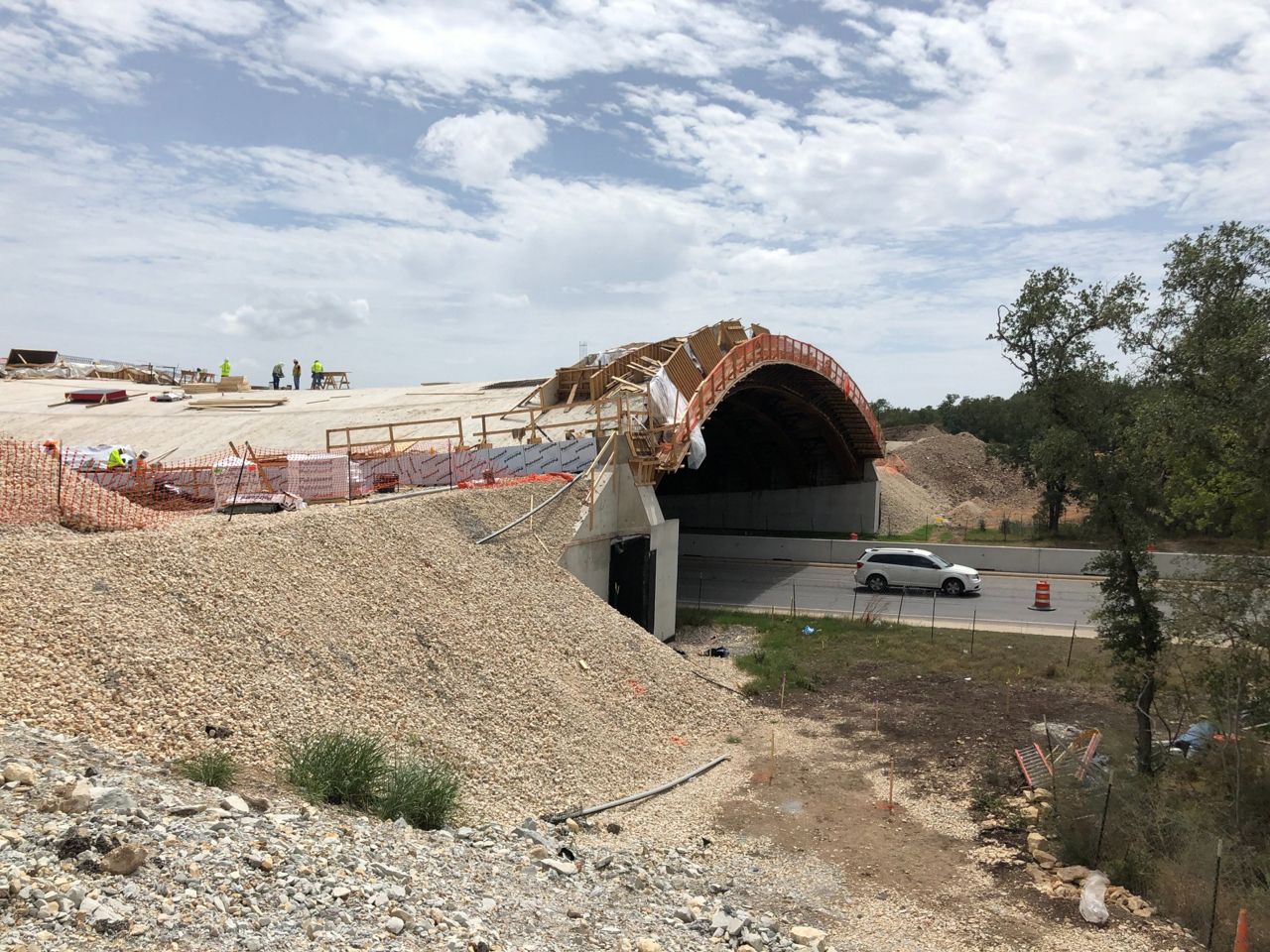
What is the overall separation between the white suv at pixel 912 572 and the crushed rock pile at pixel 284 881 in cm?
2365

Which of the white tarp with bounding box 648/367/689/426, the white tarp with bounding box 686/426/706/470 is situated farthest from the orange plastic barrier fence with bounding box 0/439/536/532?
the white tarp with bounding box 686/426/706/470

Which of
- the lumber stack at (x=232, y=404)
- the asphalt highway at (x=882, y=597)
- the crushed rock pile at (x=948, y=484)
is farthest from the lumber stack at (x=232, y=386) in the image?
the crushed rock pile at (x=948, y=484)

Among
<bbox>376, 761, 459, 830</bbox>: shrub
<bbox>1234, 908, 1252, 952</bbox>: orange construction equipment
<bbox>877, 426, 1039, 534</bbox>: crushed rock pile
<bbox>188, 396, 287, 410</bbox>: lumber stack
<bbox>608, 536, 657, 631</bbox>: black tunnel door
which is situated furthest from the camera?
<bbox>877, 426, 1039, 534</bbox>: crushed rock pile

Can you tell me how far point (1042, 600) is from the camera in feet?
94.3

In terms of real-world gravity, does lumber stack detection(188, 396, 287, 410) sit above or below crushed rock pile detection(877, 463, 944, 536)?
above

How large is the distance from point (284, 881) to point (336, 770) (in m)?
2.71

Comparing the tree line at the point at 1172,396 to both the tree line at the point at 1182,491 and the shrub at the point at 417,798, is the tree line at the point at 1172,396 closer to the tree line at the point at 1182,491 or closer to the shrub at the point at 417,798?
the tree line at the point at 1182,491

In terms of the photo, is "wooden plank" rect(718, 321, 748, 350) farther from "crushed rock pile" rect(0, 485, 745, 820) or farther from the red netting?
"crushed rock pile" rect(0, 485, 745, 820)

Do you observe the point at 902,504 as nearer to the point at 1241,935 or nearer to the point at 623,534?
the point at 623,534

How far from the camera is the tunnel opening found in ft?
153

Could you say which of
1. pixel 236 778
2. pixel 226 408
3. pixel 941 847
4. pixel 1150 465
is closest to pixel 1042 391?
pixel 1150 465

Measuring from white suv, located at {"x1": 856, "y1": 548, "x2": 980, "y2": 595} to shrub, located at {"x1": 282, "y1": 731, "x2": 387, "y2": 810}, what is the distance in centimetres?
2522

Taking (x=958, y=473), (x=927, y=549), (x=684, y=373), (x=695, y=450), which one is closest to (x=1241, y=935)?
(x=695, y=450)

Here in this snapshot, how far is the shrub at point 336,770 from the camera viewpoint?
9.02m
